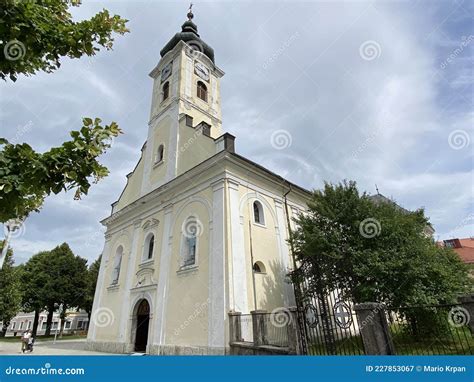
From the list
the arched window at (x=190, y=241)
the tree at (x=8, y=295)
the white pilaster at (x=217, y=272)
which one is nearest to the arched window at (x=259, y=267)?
the white pilaster at (x=217, y=272)

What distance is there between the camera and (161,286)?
1420cm

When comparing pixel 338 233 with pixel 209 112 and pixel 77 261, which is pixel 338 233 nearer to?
pixel 209 112

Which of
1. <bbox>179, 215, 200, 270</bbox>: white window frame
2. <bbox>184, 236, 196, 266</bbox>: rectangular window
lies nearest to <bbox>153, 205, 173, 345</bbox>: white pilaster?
<bbox>179, 215, 200, 270</bbox>: white window frame

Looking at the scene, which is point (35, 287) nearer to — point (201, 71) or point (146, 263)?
point (146, 263)

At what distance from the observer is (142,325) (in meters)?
15.4

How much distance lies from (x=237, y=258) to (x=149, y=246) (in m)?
7.18

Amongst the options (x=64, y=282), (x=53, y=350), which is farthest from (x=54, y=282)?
(x=53, y=350)

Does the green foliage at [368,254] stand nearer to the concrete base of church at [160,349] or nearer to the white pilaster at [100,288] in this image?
the concrete base of church at [160,349]

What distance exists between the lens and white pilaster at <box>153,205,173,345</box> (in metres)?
13.3

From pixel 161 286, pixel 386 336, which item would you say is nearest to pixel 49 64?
pixel 386 336

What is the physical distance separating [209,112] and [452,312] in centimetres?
1795

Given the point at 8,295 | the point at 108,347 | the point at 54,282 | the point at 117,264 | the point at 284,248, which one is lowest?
the point at 108,347

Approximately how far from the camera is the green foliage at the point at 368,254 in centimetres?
1053

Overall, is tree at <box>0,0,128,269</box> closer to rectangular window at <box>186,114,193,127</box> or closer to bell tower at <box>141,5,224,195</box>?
bell tower at <box>141,5,224,195</box>
